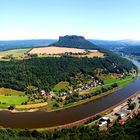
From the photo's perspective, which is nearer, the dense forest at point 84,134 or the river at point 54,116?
the dense forest at point 84,134

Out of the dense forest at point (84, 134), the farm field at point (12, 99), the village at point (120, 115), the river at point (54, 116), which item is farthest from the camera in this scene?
the farm field at point (12, 99)

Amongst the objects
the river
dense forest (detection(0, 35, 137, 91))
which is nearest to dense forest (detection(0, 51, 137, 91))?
dense forest (detection(0, 35, 137, 91))

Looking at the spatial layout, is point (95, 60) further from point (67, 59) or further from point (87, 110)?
point (87, 110)

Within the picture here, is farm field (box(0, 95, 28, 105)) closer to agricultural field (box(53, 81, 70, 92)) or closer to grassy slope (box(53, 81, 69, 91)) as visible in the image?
agricultural field (box(53, 81, 70, 92))

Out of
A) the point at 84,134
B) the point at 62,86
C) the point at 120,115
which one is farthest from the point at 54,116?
the point at 62,86

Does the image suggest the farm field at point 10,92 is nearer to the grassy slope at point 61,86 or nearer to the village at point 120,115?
the grassy slope at point 61,86

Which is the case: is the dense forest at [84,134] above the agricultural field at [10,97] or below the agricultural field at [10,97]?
above

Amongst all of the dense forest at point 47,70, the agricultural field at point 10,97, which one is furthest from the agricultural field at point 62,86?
the agricultural field at point 10,97
